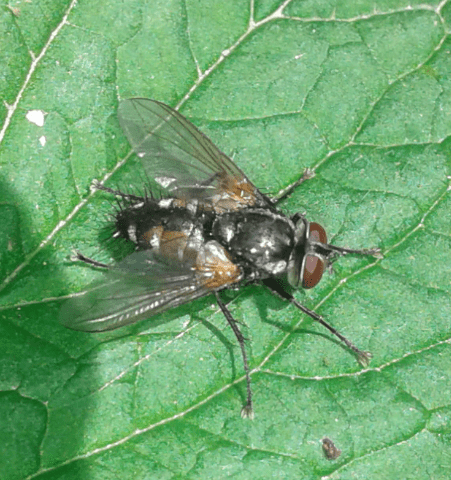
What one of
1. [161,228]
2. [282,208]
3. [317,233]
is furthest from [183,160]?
[317,233]

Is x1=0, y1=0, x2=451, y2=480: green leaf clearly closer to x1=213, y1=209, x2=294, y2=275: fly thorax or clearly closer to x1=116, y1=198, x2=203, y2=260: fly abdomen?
x1=116, y1=198, x2=203, y2=260: fly abdomen

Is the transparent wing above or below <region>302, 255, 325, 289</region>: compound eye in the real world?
above

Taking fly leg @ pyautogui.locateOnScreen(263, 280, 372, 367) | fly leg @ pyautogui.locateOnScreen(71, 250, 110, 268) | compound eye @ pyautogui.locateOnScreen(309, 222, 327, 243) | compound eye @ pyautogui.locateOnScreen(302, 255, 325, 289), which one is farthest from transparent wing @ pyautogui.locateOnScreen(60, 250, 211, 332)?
compound eye @ pyautogui.locateOnScreen(309, 222, 327, 243)

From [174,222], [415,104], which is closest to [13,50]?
[174,222]

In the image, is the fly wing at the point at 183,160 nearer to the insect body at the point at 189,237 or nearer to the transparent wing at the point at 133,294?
the insect body at the point at 189,237

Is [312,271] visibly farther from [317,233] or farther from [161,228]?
[161,228]
